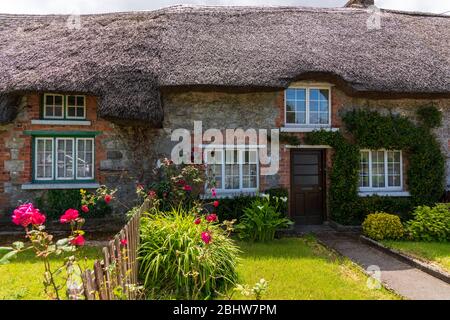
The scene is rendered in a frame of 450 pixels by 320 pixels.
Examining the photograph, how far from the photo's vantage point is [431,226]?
7055 mm

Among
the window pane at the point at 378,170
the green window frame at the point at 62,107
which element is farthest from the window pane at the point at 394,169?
the green window frame at the point at 62,107

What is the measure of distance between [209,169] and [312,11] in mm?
6252

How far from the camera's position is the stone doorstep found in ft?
16.7

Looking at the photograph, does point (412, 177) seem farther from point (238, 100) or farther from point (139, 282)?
point (139, 282)

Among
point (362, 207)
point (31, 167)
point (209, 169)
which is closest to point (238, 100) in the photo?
point (209, 169)

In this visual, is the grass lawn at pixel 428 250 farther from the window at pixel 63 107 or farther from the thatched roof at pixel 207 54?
the window at pixel 63 107

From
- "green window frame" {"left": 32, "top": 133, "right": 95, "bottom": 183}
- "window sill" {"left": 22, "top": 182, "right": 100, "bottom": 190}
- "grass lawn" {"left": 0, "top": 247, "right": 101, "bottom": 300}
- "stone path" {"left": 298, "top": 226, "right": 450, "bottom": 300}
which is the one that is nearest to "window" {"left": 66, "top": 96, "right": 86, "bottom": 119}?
"green window frame" {"left": 32, "top": 133, "right": 95, "bottom": 183}

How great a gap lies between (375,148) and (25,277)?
8.17 meters

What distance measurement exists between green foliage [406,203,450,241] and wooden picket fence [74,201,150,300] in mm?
6021

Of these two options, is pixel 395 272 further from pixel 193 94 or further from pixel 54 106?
pixel 54 106

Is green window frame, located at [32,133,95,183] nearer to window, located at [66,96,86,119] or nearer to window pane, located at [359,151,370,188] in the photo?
window, located at [66,96,86,119]

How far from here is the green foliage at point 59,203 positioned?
26.7ft

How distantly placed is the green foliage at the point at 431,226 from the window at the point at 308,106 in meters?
3.20

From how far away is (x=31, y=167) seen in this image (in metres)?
8.25
